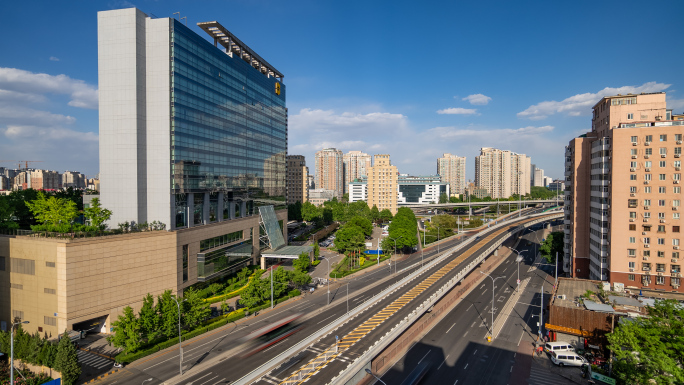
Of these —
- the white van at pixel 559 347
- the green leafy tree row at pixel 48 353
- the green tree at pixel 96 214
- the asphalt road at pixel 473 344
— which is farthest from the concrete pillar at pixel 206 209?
the white van at pixel 559 347

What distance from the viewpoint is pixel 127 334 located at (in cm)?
3978

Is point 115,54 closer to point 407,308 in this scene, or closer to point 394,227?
point 407,308

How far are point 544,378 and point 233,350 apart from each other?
1423 inches

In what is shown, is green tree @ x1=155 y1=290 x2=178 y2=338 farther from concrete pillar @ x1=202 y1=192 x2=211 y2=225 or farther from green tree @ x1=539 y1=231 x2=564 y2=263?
green tree @ x1=539 y1=231 x2=564 y2=263

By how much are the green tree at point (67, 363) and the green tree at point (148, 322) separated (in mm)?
6975

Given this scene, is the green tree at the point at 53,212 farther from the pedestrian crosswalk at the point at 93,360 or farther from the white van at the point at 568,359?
the white van at the point at 568,359

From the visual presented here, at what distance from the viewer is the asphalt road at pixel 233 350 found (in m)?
36.4

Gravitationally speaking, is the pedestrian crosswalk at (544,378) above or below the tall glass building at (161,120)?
below

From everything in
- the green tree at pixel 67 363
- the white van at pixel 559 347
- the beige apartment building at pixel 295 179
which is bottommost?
the white van at pixel 559 347

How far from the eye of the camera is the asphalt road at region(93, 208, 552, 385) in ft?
119

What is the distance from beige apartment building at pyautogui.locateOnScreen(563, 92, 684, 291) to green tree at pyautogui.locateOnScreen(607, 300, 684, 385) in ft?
78.9

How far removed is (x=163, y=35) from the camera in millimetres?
55281

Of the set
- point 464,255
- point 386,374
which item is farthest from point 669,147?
point 386,374

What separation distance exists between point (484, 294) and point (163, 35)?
7363 cm
